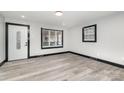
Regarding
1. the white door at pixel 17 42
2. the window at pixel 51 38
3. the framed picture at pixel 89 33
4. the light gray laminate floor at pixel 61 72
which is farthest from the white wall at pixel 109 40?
the white door at pixel 17 42

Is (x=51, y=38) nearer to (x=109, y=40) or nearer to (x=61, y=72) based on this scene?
(x=61, y=72)

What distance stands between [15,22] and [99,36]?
423 cm

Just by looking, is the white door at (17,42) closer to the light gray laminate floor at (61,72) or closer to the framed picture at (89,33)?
the light gray laminate floor at (61,72)

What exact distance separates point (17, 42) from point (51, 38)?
209 centimetres

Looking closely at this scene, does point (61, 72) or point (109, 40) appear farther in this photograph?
point (109, 40)

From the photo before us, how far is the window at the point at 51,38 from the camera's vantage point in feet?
16.1

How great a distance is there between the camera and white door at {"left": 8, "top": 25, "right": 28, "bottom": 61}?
3764 millimetres

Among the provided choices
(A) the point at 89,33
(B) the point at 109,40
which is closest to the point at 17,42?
(A) the point at 89,33

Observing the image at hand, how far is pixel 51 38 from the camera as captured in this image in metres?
5.29

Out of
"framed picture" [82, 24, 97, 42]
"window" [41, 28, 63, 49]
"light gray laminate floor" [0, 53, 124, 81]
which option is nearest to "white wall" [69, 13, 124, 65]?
"framed picture" [82, 24, 97, 42]

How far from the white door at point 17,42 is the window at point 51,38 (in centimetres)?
105
